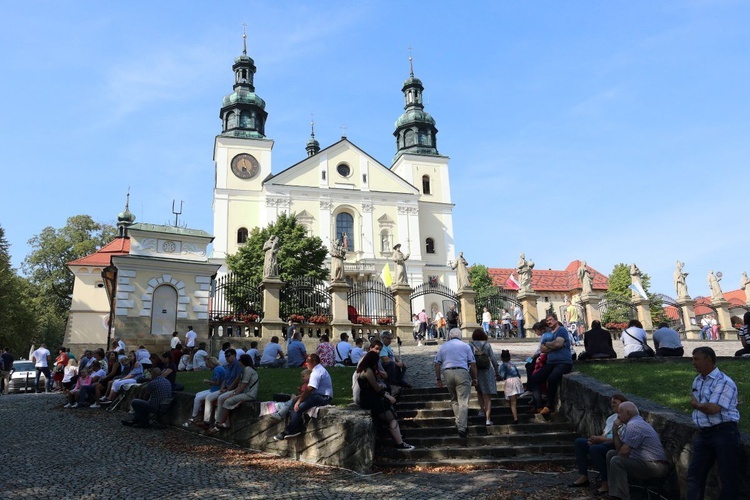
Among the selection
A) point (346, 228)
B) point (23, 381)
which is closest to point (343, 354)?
point (23, 381)

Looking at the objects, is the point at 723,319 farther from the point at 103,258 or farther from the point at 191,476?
the point at 103,258

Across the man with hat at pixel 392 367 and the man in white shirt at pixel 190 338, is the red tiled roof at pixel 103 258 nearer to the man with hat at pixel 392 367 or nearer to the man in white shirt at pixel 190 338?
the man in white shirt at pixel 190 338

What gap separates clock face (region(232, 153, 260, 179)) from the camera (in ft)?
171

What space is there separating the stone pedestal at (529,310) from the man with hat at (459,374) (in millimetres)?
15664

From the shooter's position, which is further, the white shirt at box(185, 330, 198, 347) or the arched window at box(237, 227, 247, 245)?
the arched window at box(237, 227, 247, 245)

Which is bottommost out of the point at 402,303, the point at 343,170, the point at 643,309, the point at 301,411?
the point at 301,411

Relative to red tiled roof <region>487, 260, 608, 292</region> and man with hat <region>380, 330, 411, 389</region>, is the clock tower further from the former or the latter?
man with hat <region>380, 330, 411, 389</region>

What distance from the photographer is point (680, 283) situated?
28391 mm

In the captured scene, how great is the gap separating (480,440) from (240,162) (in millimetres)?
47382

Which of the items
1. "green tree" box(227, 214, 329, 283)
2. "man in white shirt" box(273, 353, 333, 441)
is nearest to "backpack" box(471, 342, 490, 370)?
"man in white shirt" box(273, 353, 333, 441)

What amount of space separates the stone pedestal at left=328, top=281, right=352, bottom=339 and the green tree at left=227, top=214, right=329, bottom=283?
16010 millimetres

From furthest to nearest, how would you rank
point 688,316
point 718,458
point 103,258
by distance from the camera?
point 103,258 < point 688,316 < point 718,458

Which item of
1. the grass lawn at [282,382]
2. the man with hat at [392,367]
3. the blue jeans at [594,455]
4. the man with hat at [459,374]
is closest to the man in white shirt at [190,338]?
the grass lawn at [282,382]

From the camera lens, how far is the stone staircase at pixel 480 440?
8.01 meters
